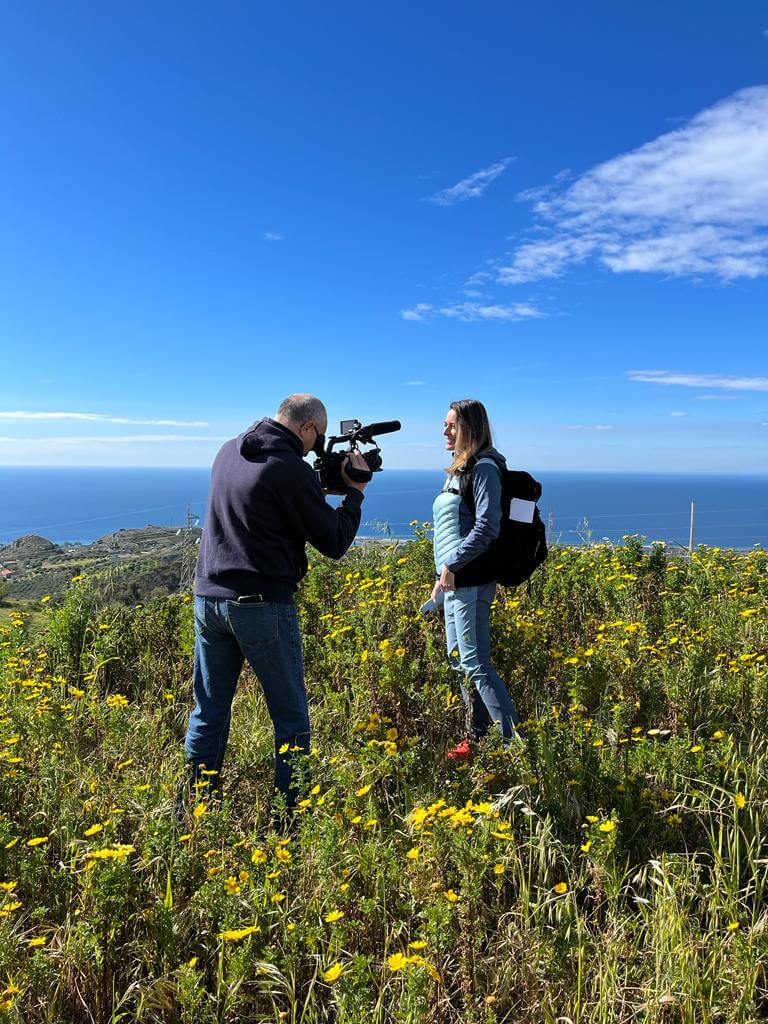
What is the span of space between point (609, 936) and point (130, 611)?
5122 millimetres

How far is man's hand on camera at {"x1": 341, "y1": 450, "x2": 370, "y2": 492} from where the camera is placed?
11.0 feet

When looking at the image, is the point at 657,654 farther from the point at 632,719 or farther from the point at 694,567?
the point at 694,567

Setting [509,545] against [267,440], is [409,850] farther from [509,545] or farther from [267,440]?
[267,440]

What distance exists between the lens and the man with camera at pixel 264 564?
10.2 ft

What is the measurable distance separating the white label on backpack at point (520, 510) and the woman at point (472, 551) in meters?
0.11

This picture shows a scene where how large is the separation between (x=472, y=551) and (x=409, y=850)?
1647mm

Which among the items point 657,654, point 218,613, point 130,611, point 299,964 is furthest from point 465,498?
point 130,611

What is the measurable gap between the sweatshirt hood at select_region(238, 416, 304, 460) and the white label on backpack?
141cm

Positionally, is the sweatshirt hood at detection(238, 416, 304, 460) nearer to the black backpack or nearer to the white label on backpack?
the black backpack

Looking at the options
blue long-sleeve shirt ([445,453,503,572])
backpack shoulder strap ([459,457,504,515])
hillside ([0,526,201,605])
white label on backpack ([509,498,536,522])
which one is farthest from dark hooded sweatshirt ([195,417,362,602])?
hillside ([0,526,201,605])

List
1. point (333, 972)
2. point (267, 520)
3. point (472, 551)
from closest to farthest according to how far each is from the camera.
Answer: point (333, 972)
point (267, 520)
point (472, 551)

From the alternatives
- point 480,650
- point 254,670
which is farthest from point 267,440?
point 480,650

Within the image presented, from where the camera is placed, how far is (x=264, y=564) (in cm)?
312

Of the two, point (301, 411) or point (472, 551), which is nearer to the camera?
point (301, 411)
